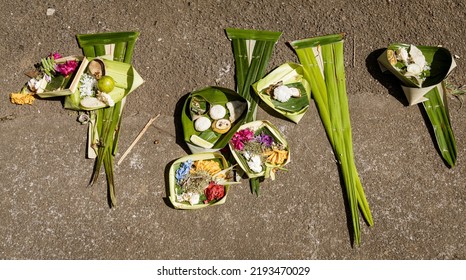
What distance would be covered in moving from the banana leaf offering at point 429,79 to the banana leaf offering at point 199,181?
45.3 inches

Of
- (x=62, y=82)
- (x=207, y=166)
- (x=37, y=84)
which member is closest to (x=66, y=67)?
(x=62, y=82)

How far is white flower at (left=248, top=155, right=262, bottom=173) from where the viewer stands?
8.29 feet

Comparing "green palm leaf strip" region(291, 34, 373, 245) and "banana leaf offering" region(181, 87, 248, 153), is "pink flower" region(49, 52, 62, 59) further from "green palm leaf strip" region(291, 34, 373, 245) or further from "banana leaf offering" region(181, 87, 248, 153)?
"green palm leaf strip" region(291, 34, 373, 245)

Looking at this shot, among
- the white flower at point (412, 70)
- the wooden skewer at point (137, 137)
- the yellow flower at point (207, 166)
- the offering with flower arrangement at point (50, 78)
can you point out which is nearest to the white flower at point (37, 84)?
the offering with flower arrangement at point (50, 78)

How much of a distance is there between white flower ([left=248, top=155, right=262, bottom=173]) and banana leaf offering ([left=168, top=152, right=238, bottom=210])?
12 centimetres

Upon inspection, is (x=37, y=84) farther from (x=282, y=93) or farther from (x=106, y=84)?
(x=282, y=93)

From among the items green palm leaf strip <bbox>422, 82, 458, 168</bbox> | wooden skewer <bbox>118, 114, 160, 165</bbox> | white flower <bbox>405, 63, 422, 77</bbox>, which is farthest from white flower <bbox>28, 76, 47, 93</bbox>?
green palm leaf strip <bbox>422, 82, 458, 168</bbox>

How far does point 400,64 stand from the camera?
2639 millimetres

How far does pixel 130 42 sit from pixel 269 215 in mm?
1338

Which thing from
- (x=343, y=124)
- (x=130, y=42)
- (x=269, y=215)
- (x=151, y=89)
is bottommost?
(x=269, y=215)

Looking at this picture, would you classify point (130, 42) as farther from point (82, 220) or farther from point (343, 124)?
point (343, 124)

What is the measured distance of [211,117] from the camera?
261 centimetres

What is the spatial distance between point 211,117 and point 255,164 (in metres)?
0.38
